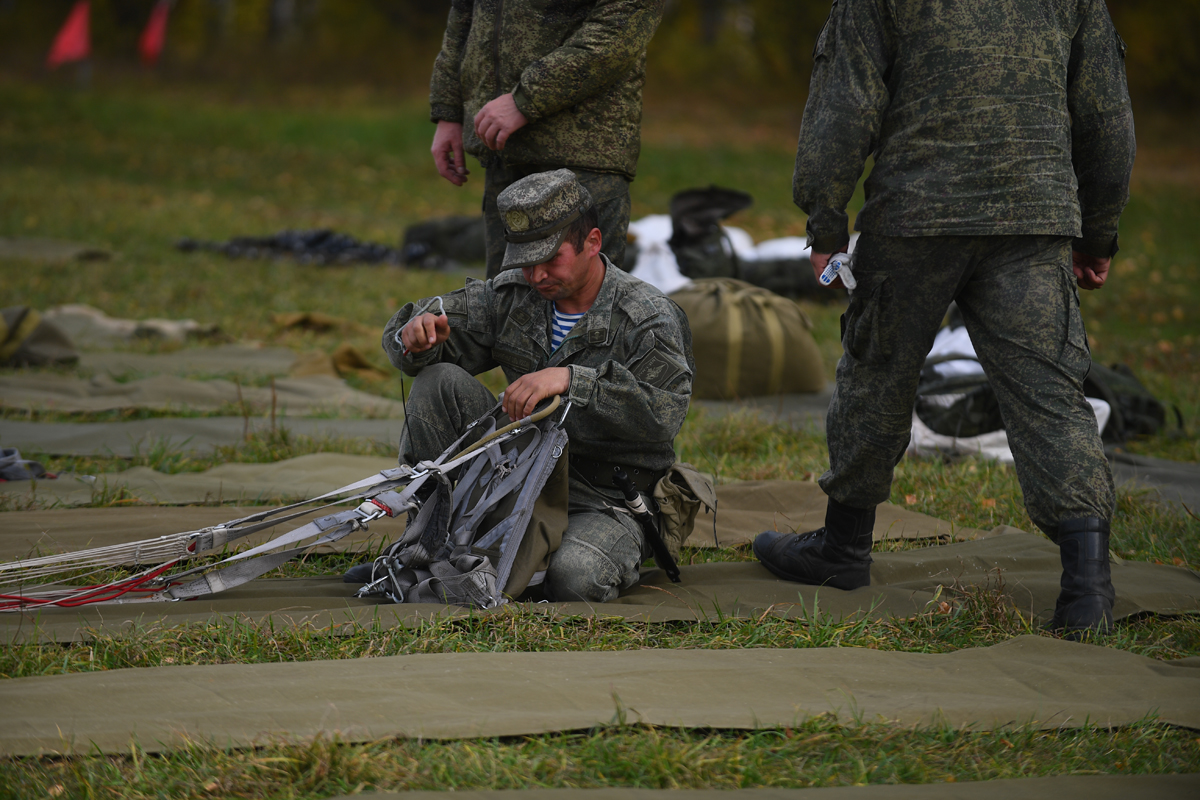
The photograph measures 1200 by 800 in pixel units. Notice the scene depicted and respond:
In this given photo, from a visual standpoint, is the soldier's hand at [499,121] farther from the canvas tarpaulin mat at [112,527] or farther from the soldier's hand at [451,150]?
the canvas tarpaulin mat at [112,527]

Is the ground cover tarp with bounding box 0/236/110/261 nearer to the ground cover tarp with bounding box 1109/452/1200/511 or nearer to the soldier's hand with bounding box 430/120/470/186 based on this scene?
the soldier's hand with bounding box 430/120/470/186

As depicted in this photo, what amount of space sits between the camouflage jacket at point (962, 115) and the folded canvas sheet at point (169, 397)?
3.26 m

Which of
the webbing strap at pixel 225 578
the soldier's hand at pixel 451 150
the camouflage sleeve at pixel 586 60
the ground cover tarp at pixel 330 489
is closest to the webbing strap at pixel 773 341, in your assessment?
the ground cover tarp at pixel 330 489

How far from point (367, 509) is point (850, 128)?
1.57 meters

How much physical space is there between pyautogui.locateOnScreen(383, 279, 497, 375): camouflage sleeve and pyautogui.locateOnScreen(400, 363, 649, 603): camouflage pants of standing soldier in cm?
12

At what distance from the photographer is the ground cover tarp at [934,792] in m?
1.91

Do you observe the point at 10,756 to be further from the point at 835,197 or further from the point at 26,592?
the point at 835,197

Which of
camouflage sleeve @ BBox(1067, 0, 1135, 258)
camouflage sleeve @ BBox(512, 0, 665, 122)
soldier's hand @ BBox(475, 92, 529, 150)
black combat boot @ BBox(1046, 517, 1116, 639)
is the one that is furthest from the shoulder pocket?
black combat boot @ BBox(1046, 517, 1116, 639)

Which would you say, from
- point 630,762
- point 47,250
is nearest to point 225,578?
point 630,762

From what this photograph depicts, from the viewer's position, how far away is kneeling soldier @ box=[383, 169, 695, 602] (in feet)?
9.72

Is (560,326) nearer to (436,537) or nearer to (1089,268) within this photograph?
(436,537)

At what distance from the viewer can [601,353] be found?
3.13m

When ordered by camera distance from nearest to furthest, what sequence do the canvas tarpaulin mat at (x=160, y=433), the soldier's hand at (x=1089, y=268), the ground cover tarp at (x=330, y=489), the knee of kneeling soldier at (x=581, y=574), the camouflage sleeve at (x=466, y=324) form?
the knee of kneeling soldier at (x=581, y=574) < the soldier's hand at (x=1089, y=268) < the camouflage sleeve at (x=466, y=324) < the ground cover tarp at (x=330, y=489) < the canvas tarpaulin mat at (x=160, y=433)

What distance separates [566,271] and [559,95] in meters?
0.80
